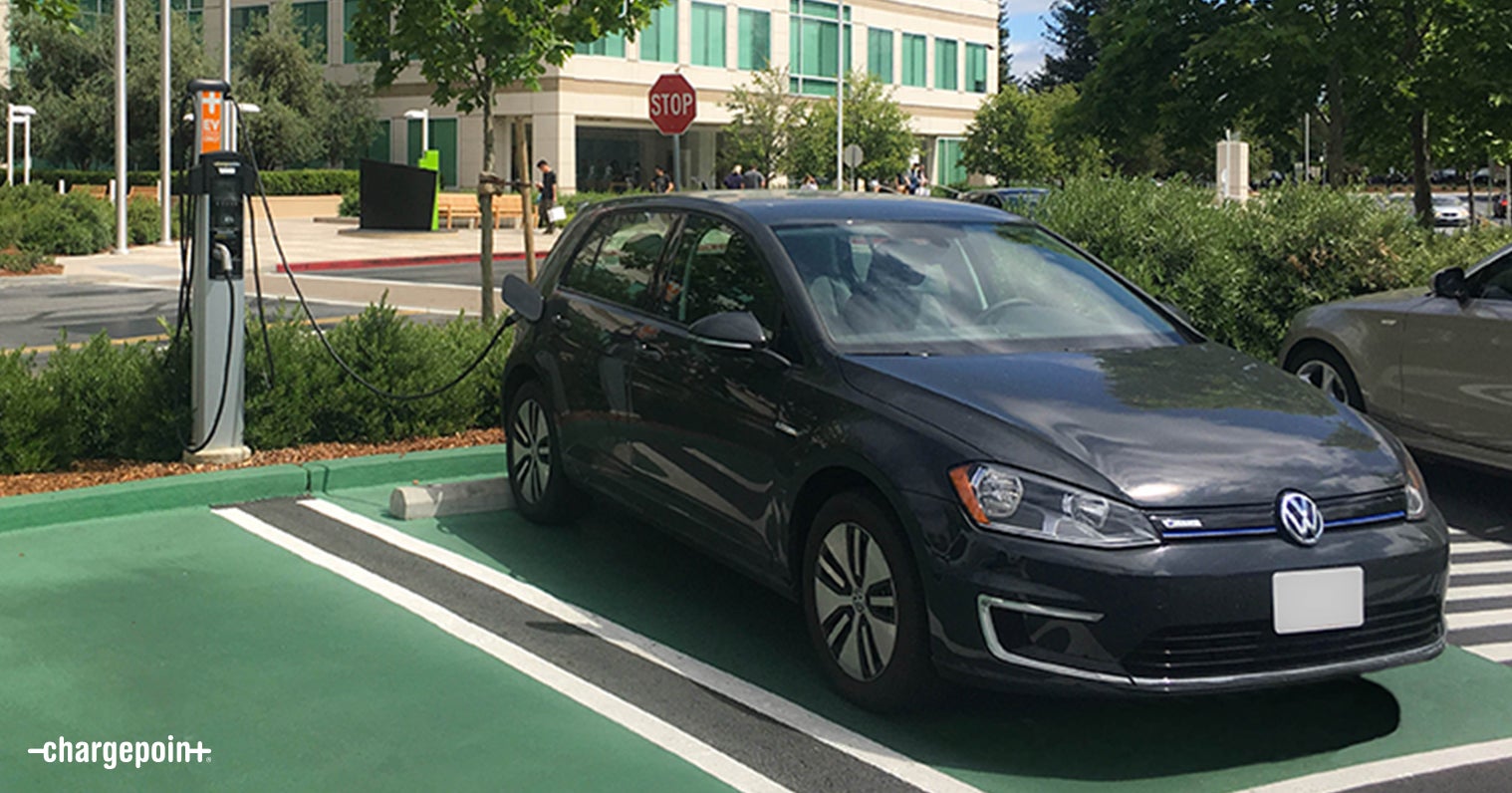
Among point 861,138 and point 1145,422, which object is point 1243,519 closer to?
point 1145,422

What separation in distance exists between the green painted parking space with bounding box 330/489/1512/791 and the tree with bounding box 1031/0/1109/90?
294 ft

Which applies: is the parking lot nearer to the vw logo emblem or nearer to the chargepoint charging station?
the vw logo emblem

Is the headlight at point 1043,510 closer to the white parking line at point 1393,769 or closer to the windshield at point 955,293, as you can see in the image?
the white parking line at point 1393,769

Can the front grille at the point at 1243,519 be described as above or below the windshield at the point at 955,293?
below

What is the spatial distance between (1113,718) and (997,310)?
168 cm

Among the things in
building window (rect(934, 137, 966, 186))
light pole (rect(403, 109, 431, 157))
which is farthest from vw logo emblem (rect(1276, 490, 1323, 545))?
building window (rect(934, 137, 966, 186))

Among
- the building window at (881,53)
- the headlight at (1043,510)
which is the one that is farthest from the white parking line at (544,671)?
the building window at (881,53)

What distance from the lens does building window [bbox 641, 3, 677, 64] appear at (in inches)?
2447

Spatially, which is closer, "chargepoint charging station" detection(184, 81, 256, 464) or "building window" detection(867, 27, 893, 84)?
"chargepoint charging station" detection(184, 81, 256, 464)

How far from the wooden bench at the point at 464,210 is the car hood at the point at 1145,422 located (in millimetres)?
37456

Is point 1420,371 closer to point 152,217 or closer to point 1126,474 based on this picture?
point 1126,474

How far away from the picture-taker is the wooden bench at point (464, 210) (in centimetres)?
4316

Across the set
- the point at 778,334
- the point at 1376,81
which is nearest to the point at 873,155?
the point at 1376,81

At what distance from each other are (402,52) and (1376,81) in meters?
16.3
